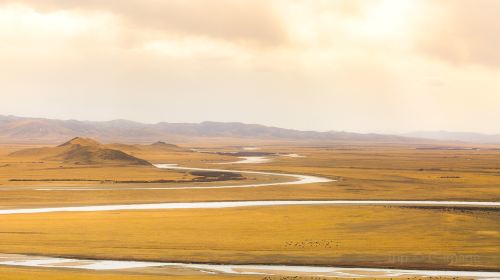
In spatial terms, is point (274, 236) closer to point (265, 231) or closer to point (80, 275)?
point (265, 231)

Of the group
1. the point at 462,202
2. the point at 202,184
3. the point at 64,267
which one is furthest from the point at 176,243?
the point at 202,184

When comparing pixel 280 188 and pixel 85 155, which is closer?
pixel 280 188

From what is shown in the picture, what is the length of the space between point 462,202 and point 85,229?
46945 mm

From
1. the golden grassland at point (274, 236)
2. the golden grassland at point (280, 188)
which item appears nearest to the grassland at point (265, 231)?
the golden grassland at point (274, 236)

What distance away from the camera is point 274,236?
4762cm

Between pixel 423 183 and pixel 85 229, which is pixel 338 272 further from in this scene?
pixel 423 183

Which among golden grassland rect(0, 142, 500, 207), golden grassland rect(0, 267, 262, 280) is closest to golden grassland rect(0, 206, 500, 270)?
golden grassland rect(0, 267, 262, 280)

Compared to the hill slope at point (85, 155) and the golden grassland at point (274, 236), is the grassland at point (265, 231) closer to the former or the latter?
the golden grassland at point (274, 236)

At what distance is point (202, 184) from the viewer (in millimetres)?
93000

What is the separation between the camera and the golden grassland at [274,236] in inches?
1585

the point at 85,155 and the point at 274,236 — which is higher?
the point at 85,155

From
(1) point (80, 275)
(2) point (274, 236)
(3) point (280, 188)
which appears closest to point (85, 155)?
(3) point (280, 188)

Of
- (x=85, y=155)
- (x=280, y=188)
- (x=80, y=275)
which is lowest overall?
(x=80, y=275)

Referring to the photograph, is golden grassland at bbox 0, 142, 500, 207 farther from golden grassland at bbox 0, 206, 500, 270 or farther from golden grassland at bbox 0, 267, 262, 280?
golden grassland at bbox 0, 267, 262, 280
